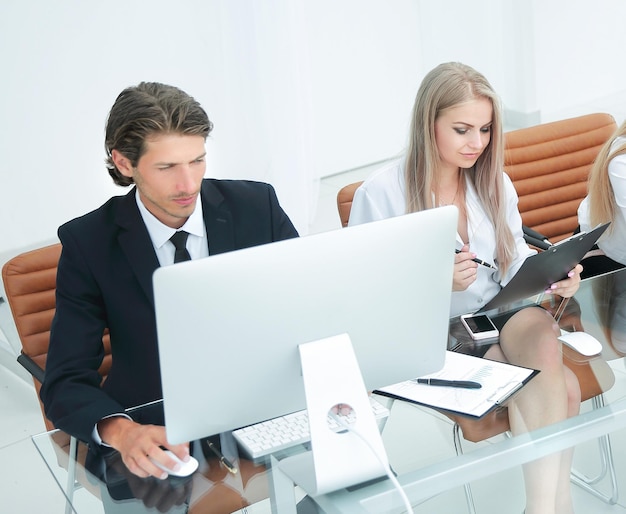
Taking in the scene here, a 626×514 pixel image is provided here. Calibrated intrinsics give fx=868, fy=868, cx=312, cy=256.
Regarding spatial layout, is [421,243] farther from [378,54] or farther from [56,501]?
[378,54]

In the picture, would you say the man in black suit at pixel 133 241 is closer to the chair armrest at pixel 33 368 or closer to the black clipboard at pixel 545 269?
the chair armrest at pixel 33 368

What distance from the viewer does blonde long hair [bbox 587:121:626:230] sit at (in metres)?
2.59

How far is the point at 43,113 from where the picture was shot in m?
4.14

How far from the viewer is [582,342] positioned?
1.89 meters

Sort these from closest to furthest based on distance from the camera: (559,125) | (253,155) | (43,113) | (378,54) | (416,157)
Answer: (416,157), (559,125), (43,113), (253,155), (378,54)

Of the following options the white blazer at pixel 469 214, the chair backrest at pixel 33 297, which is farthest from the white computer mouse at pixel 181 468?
the white blazer at pixel 469 214

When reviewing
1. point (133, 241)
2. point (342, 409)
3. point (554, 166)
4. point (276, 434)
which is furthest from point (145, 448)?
point (554, 166)

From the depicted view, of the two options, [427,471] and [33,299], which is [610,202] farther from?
[33,299]

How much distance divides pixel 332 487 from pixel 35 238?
3.17 metres

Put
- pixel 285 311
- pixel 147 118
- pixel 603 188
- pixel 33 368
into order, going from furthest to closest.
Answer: pixel 603 188, pixel 33 368, pixel 147 118, pixel 285 311

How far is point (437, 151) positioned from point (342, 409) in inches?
45.7

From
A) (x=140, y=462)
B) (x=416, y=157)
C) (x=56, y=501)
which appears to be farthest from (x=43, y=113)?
(x=140, y=462)

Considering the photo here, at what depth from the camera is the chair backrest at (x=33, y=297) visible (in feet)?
7.27

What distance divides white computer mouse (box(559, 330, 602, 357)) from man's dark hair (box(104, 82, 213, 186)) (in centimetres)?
91
